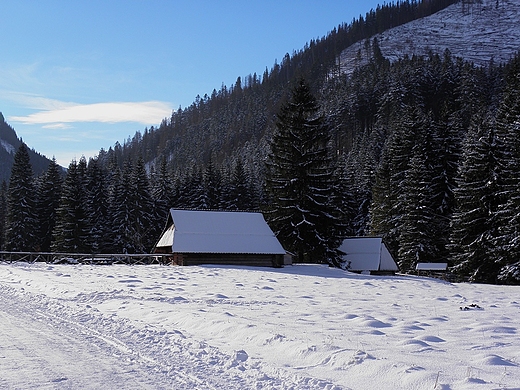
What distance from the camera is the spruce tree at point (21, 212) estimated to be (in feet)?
187

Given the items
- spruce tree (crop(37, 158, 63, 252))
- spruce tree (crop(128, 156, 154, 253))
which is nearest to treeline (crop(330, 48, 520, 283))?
spruce tree (crop(128, 156, 154, 253))

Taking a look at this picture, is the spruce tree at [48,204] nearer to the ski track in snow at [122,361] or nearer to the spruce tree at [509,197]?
the spruce tree at [509,197]

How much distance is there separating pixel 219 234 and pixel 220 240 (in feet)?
2.69

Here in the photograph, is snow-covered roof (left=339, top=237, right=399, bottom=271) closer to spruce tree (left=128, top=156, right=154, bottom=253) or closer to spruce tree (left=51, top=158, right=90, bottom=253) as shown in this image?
spruce tree (left=128, top=156, right=154, bottom=253)

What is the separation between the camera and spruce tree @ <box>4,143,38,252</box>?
187 feet

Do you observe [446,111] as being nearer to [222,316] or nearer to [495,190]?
[495,190]

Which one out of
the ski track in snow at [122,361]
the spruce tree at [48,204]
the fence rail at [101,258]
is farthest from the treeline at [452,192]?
the spruce tree at [48,204]

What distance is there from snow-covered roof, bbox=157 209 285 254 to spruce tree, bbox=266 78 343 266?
2.63 m

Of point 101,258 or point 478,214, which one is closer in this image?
point 478,214

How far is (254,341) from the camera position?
9883mm

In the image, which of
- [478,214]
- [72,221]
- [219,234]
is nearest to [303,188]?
[219,234]

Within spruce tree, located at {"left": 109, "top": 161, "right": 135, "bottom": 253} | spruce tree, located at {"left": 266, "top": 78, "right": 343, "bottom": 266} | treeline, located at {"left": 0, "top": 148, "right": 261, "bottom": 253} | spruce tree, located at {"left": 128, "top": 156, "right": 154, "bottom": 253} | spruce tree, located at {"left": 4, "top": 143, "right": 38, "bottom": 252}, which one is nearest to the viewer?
spruce tree, located at {"left": 266, "top": 78, "right": 343, "bottom": 266}

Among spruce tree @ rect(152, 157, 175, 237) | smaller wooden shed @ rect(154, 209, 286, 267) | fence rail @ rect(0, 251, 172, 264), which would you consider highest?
spruce tree @ rect(152, 157, 175, 237)

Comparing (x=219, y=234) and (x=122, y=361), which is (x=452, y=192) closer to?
(x=219, y=234)
